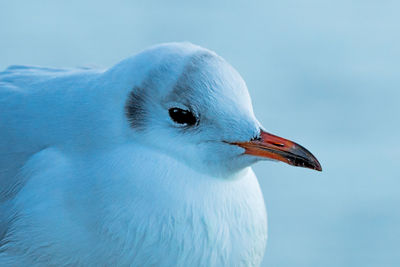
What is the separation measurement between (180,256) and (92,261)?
226 millimetres

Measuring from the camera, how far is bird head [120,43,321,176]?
2068 mm

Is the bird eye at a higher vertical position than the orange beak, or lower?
lower

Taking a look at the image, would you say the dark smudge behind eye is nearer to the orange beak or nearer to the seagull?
the seagull

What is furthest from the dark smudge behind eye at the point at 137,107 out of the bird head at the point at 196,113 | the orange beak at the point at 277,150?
the orange beak at the point at 277,150

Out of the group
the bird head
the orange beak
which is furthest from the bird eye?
the orange beak

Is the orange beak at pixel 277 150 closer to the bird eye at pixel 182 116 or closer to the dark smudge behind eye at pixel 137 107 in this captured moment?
the bird eye at pixel 182 116

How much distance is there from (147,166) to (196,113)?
186 mm

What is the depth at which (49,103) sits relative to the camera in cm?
223

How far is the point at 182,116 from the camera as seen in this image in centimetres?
208

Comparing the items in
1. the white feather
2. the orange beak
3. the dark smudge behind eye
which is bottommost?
the white feather

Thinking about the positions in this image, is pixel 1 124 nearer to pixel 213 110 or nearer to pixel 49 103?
pixel 49 103

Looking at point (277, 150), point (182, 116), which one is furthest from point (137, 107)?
point (277, 150)

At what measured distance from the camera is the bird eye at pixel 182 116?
208 centimetres

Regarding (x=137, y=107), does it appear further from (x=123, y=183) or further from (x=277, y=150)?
(x=277, y=150)
